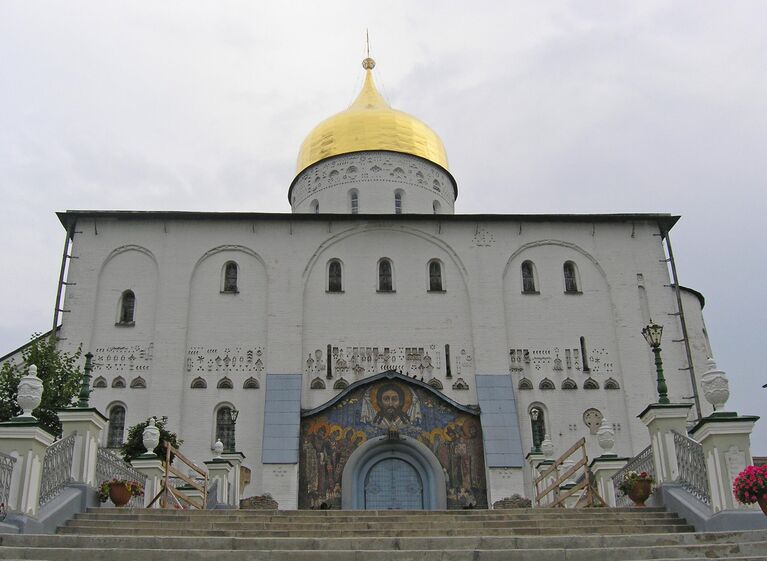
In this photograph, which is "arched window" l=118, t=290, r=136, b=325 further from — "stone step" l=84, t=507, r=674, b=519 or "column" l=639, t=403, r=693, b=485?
"column" l=639, t=403, r=693, b=485

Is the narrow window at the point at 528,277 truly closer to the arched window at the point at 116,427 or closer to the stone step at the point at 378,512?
the arched window at the point at 116,427

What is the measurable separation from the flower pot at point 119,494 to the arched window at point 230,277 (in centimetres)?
1612

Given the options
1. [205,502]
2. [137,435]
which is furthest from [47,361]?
[205,502]

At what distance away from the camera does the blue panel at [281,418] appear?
2639 centimetres

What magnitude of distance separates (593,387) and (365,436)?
822cm

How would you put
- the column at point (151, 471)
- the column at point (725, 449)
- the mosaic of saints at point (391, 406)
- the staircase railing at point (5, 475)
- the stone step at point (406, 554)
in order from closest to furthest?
the stone step at point (406, 554)
the staircase railing at point (5, 475)
the column at point (725, 449)
the column at point (151, 471)
the mosaic of saints at point (391, 406)

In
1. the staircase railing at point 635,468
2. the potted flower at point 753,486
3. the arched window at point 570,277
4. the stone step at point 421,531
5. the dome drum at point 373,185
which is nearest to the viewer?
the potted flower at point 753,486

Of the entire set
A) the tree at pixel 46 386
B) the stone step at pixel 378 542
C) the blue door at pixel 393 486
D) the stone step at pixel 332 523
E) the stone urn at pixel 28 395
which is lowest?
the stone step at pixel 378 542

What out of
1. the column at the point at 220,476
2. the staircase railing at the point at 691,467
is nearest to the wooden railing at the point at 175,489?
the column at the point at 220,476

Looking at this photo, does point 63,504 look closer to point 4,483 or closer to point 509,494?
point 4,483

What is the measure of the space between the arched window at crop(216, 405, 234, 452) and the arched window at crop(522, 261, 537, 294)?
11.2m

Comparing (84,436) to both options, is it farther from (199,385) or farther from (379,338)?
(379,338)

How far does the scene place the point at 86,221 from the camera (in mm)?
30703

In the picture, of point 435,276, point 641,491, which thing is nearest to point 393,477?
point 435,276
